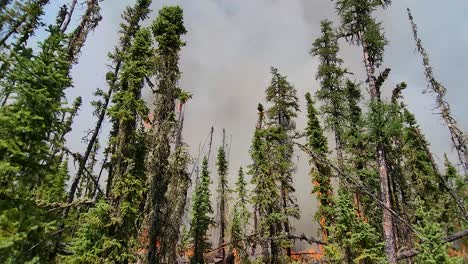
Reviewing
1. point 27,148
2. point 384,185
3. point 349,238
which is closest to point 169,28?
point 27,148

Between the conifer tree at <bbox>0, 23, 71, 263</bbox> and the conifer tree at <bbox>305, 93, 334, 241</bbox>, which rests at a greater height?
the conifer tree at <bbox>305, 93, 334, 241</bbox>

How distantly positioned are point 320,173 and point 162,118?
49.1 ft

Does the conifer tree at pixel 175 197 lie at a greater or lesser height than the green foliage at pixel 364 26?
lesser

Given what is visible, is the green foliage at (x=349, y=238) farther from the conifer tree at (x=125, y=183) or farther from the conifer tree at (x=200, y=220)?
the conifer tree at (x=200, y=220)

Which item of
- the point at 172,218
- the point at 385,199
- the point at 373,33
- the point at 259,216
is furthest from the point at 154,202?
the point at 259,216

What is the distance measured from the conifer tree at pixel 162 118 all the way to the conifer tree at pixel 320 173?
39.2 ft

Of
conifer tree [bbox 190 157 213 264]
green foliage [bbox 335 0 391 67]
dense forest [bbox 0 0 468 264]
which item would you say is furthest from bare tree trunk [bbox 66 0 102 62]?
conifer tree [bbox 190 157 213 264]

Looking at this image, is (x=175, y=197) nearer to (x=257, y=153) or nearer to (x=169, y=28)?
(x=169, y=28)

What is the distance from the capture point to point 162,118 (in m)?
16.0

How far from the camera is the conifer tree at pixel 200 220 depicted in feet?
117

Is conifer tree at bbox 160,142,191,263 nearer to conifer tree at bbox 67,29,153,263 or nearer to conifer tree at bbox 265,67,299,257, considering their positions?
conifer tree at bbox 67,29,153,263

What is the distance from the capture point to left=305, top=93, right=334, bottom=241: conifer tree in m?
25.2

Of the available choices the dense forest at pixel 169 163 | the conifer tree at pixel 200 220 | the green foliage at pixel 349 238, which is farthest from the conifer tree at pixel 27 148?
the conifer tree at pixel 200 220

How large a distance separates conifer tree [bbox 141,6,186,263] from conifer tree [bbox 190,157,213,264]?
71.7 feet
